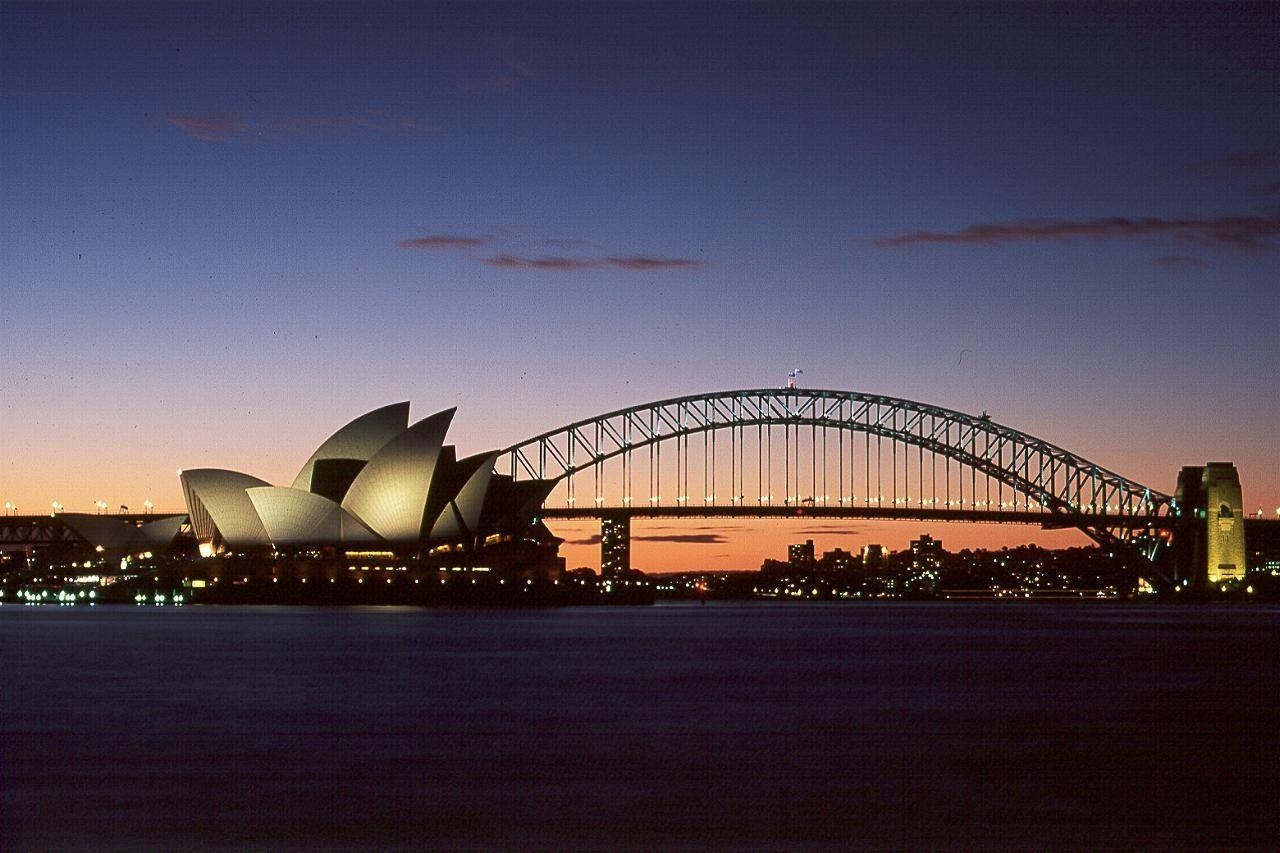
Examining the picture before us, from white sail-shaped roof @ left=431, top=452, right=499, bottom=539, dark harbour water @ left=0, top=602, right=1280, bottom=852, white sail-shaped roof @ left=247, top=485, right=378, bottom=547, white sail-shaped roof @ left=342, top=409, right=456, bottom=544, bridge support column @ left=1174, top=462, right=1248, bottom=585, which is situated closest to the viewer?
dark harbour water @ left=0, top=602, right=1280, bottom=852

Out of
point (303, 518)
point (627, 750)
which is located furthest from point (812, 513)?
point (627, 750)

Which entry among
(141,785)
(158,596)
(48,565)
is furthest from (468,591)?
(141,785)

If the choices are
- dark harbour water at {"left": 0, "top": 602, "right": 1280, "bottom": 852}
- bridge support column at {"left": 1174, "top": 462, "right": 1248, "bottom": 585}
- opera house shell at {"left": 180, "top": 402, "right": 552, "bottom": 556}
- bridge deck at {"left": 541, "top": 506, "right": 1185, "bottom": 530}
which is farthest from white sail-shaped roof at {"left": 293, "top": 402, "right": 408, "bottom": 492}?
bridge support column at {"left": 1174, "top": 462, "right": 1248, "bottom": 585}

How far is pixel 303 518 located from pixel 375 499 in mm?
6949

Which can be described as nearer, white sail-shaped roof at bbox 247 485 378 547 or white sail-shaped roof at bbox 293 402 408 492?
white sail-shaped roof at bbox 293 402 408 492

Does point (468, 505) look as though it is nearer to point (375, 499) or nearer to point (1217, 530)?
point (375, 499)

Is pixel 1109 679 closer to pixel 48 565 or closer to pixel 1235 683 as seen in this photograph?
pixel 1235 683

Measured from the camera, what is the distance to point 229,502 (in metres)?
112

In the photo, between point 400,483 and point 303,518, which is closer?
point 400,483

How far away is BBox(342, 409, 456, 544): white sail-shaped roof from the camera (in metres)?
97.1

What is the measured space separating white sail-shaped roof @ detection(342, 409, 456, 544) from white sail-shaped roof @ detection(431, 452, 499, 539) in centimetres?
345

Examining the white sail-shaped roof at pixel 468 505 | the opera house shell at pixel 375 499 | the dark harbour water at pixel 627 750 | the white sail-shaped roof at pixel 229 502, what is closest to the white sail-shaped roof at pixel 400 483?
the opera house shell at pixel 375 499

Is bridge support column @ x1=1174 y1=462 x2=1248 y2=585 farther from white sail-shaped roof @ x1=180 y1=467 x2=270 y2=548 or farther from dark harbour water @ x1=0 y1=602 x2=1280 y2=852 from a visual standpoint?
dark harbour water @ x1=0 y1=602 x2=1280 y2=852

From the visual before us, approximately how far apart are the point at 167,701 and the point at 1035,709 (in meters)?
17.9
